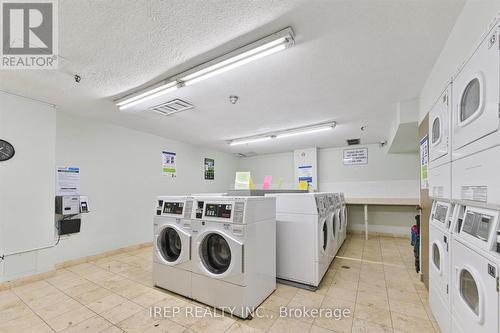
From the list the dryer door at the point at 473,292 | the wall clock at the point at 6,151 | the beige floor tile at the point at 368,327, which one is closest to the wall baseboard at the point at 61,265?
the wall clock at the point at 6,151

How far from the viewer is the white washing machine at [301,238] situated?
2.63m

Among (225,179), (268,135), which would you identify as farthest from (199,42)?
(225,179)

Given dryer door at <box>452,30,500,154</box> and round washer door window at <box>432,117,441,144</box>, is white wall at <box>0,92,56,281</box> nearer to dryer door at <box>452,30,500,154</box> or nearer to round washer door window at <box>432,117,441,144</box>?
dryer door at <box>452,30,500,154</box>

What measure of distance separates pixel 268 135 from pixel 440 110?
3323 millimetres

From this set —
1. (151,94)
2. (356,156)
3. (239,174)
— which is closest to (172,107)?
(151,94)

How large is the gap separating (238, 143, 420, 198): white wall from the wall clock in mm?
5832

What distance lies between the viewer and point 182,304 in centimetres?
234

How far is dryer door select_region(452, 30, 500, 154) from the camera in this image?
1026 mm

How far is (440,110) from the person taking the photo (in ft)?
5.98

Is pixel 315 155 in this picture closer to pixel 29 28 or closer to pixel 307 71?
pixel 307 71

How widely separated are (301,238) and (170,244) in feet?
5.40

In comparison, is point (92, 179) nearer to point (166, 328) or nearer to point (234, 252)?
point (166, 328)

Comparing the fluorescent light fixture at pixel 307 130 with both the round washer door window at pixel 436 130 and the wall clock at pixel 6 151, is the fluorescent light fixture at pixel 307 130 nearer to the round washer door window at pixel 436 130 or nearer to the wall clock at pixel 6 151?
the round washer door window at pixel 436 130

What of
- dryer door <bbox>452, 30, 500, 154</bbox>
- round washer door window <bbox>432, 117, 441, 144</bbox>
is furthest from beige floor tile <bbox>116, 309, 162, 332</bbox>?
round washer door window <bbox>432, 117, 441, 144</bbox>
